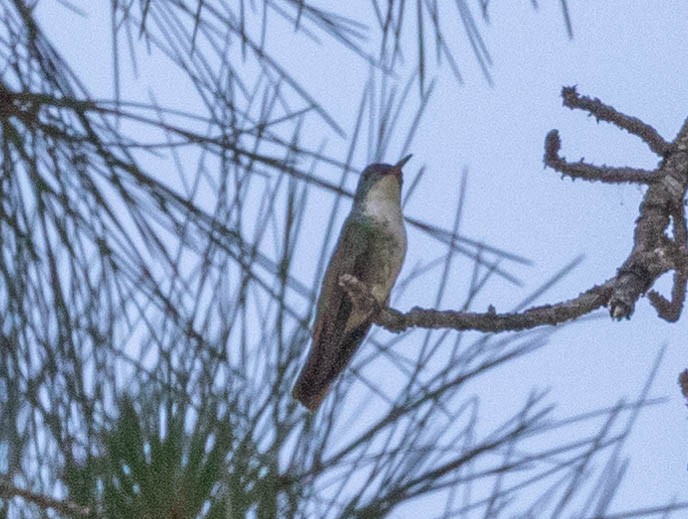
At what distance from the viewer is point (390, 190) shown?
2.28m

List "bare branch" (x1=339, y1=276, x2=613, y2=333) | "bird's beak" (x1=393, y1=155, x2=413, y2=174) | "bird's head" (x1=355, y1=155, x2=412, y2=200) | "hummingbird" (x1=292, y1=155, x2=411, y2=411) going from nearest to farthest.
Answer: "bare branch" (x1=339, y1=276, x2=613, y2=333), "hummingbird" (x1=292, y1=155, x2=411, y2=411), "bird's head" (x1=355, y1=155, x2=412, y2=200), "bird's beak" (x1=393, y1=155, x2=413, y2=174)

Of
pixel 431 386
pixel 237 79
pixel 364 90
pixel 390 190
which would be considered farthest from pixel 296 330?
pixel 390 190

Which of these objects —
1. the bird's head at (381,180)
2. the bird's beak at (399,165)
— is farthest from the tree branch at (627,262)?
the bird's beak at (399,165)

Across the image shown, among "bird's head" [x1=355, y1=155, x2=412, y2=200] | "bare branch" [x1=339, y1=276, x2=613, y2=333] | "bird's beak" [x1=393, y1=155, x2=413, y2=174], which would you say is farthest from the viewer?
"bird's beak" [x1=393, y1=155, x2=413, y2=174]

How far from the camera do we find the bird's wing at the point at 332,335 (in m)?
1.68

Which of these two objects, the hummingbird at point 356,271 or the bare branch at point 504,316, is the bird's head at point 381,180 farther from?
the bare branch at point 504,316

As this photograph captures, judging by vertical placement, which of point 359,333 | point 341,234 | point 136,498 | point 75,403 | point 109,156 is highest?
point 341,234

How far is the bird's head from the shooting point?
1862 millimetres

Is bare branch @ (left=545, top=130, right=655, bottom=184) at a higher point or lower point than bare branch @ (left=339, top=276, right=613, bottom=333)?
higher

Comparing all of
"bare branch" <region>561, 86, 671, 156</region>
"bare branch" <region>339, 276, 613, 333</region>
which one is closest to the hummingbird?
"bare branch" <region>339, 276, 613, 333</region>

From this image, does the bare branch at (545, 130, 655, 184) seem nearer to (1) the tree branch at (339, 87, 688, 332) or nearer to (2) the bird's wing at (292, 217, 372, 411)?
(1) the tree branch at (339, 87, 688, 332)

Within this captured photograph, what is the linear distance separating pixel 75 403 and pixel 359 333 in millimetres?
313

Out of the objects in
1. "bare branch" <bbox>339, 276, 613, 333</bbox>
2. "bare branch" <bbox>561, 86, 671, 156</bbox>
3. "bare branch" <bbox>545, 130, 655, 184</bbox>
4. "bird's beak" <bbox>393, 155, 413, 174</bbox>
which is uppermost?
"bird's beak" <bbox>393, 155, 413, 174</bbox>

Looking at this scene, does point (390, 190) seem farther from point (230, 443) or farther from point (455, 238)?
point (230, 443)
